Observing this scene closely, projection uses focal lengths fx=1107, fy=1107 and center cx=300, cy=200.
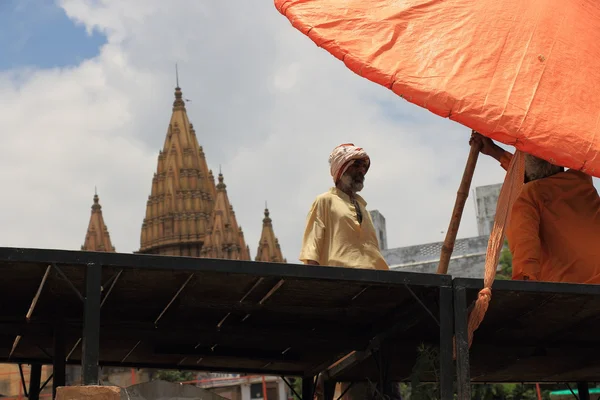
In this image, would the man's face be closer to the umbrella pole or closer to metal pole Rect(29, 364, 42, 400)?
the umbrella pole

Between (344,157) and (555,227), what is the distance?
174 centimetres

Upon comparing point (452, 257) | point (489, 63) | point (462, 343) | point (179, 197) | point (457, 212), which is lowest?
point (462, 343)

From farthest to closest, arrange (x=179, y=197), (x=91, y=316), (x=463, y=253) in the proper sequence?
(x=179, y=197)
(x=463, y=253)
(x=91, y=316)

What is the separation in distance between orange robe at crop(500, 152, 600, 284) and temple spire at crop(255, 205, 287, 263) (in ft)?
268

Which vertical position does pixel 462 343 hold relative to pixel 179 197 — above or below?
below

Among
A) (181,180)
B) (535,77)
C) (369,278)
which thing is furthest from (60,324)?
(181,180)

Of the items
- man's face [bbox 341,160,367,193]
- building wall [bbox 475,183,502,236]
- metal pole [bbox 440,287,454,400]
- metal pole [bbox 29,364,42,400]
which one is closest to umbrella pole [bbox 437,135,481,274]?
metal pole [bbox 440,287,454,400]

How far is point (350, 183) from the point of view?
8.94m

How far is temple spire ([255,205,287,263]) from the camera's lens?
91.1m

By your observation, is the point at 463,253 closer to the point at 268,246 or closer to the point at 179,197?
the point at 268,246

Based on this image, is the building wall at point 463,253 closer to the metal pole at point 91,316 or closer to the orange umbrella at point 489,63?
the orange umbrella at point 489,63

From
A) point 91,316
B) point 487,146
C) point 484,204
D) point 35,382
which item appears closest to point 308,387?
point 35,382

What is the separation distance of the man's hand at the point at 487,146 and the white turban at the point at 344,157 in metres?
0.87

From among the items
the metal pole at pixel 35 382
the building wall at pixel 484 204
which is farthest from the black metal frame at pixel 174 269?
the building wall at pixel 484 204
